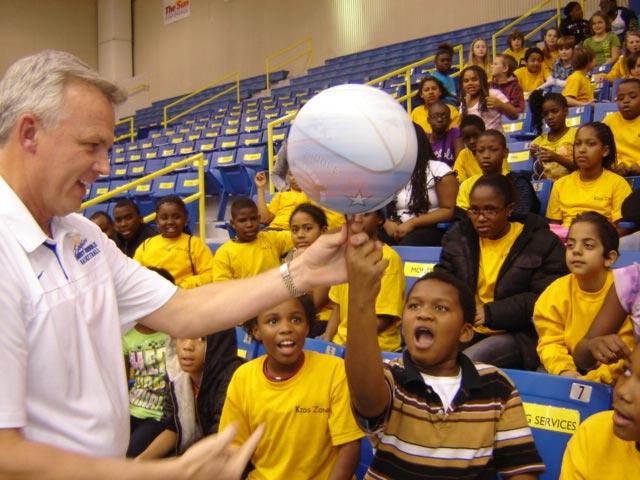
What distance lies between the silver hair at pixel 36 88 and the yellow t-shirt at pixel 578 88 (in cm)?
622

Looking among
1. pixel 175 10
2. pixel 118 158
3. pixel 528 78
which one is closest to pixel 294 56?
pixel 175 10

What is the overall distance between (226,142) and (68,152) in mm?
8701

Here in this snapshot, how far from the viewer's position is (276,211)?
5.35 metres

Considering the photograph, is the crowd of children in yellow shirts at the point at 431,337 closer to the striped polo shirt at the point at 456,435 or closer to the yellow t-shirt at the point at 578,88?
the striped polo shirt at the point at 456,435

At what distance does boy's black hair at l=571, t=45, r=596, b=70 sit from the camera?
712 centimetres

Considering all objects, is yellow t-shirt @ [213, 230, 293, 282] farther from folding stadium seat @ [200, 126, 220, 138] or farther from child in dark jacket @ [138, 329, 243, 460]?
folding stadium seat @ [200, 126, 220, 138]

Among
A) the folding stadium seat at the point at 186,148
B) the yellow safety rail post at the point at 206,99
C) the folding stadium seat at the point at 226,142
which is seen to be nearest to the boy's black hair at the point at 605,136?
the folding stadium seat at the point at 226,142

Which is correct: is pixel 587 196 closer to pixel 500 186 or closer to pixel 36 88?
pixel 500 186

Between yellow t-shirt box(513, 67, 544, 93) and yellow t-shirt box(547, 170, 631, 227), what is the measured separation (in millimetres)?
4444

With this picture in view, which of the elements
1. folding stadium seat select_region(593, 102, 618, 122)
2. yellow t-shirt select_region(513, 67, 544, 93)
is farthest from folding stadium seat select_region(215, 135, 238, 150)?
folding stadium seat select_region(593, 102, 618, 122)

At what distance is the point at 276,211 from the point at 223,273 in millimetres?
1067

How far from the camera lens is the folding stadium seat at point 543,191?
4527 millimetres

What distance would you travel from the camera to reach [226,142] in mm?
9898

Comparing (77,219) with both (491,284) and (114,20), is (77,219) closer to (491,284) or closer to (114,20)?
(491,284)
